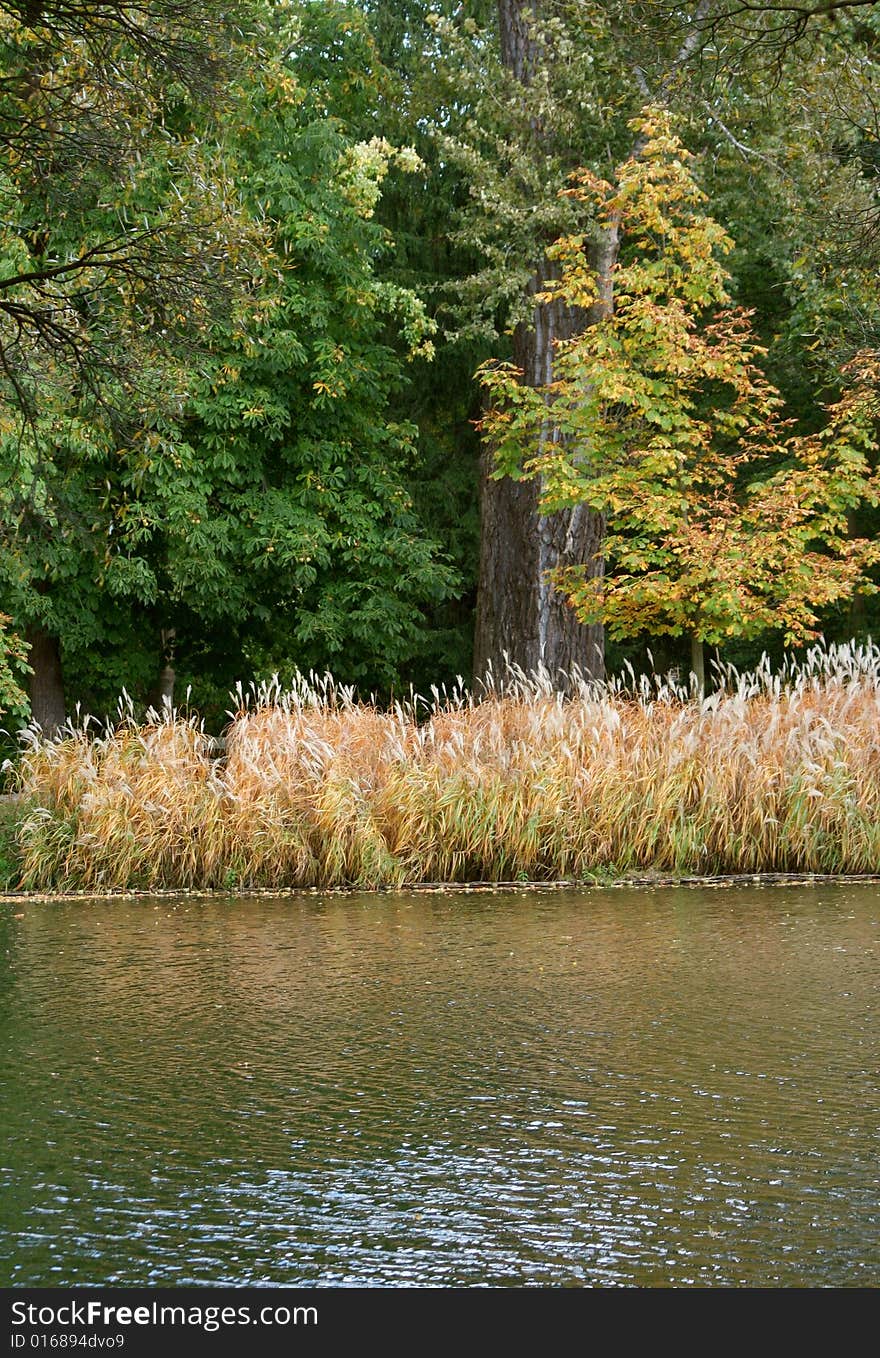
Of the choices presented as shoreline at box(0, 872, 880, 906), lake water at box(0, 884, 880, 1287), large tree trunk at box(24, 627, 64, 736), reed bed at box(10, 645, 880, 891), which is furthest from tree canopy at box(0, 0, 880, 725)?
lake water at box(0, 884, 880, 1287)

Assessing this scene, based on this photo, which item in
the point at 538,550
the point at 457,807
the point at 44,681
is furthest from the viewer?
the point at 44,681

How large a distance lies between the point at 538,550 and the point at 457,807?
6.86 metres

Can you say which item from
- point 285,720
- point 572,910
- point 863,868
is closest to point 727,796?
point 863,868

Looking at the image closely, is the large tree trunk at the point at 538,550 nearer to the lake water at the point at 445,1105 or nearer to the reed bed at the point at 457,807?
the reed bed at the point at 457,807

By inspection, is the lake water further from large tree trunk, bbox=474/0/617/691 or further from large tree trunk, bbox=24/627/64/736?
large tree trunk, bbox=24/627/64/736

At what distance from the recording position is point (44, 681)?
814 inches

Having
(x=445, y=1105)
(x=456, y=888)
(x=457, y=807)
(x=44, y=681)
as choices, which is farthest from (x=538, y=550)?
(x=445, y=1105)

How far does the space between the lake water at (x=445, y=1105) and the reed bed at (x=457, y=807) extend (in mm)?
2088

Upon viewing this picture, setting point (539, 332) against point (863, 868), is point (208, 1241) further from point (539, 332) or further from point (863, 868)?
point (539, 332)

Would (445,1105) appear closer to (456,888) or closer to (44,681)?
(456,888)

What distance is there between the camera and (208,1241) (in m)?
3.72

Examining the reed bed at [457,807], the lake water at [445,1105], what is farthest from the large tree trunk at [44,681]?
the lake water at [445,1105]

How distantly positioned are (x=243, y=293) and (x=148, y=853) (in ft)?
12.0

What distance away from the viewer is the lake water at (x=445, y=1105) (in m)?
3.67
